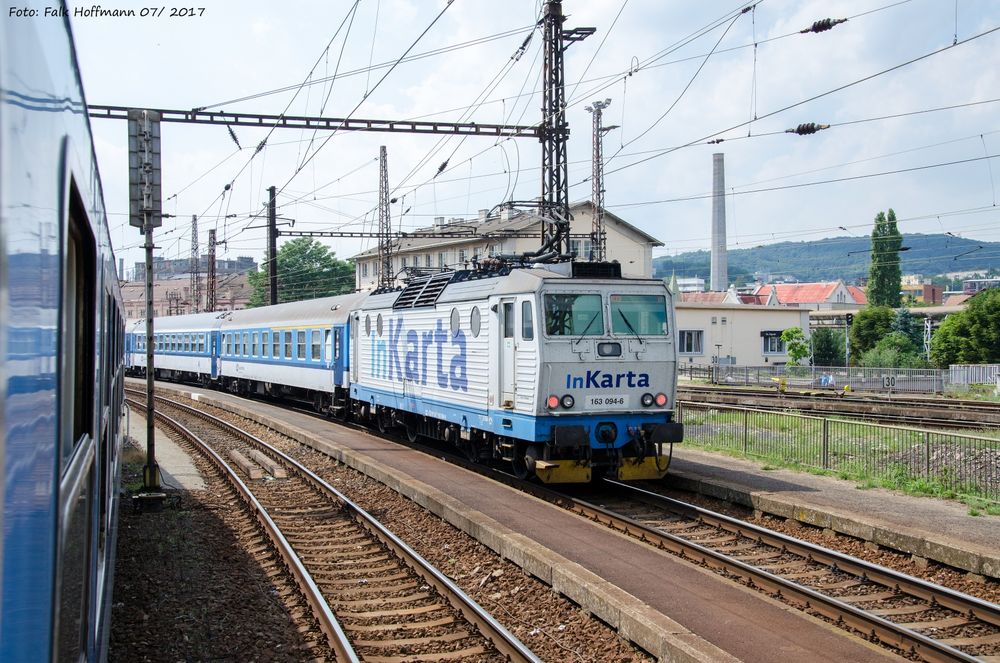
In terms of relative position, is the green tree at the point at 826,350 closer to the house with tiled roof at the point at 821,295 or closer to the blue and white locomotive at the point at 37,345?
the blue and white locomotive at the point at 37,345

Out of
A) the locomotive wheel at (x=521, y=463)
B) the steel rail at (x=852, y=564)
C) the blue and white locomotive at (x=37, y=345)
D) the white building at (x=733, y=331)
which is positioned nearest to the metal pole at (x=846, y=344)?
the white building at (x=733, y=331)

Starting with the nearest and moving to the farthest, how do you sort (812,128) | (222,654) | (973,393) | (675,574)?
(222,654) → (675,574) → (812,128) → (973,393)

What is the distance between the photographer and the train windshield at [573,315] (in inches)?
486

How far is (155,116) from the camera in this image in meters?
12.9

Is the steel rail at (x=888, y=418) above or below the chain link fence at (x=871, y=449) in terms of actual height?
below

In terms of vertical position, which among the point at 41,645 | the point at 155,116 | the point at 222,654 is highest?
the point at 155,116

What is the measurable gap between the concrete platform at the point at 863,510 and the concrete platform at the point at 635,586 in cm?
219

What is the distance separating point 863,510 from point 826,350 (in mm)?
52578

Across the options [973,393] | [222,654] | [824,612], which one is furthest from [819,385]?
[222,654]

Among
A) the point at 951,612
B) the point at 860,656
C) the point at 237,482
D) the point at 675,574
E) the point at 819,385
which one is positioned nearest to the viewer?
the point at 860,656

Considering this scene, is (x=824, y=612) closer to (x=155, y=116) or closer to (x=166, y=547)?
(x=166, y=547)

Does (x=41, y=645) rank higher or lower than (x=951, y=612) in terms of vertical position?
higher

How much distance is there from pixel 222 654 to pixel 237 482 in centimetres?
748

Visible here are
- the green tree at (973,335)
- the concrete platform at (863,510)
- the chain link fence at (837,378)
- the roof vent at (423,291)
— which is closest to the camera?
the concrete platform at (863,510)
